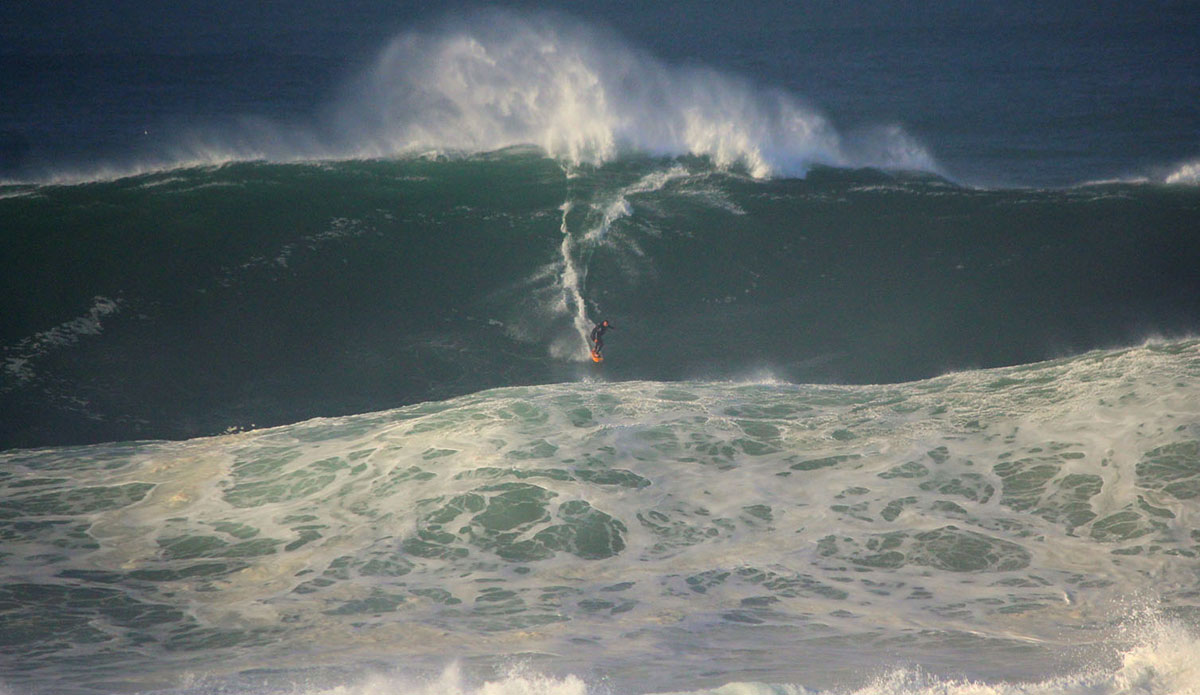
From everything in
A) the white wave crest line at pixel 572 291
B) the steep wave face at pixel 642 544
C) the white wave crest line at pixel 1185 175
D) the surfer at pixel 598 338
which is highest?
the white wave crest line at pixel 1185 175

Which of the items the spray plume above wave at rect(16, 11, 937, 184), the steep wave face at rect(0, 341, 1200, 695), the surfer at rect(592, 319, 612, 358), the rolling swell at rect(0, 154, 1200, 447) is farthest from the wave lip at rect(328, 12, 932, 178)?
the steep wave face at rect(0, 341, 1200, 695)

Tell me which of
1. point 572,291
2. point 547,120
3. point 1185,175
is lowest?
point 572,291

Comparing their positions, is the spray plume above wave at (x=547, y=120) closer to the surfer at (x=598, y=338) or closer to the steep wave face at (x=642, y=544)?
the surfer at (x=598, y=338)

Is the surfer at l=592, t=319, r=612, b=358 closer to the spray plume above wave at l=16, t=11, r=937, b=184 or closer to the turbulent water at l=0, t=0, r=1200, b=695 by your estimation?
the turbulent water at l=0, t=0, r=1200, b=695

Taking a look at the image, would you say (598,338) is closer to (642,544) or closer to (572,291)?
(572,291)

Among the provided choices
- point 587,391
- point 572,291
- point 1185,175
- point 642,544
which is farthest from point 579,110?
point 642,544

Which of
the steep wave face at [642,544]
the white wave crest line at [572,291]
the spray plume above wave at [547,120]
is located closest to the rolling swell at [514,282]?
the white wave crest line at [572,291]

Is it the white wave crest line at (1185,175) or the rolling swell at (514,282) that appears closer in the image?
the rolling swell at (514,282)
